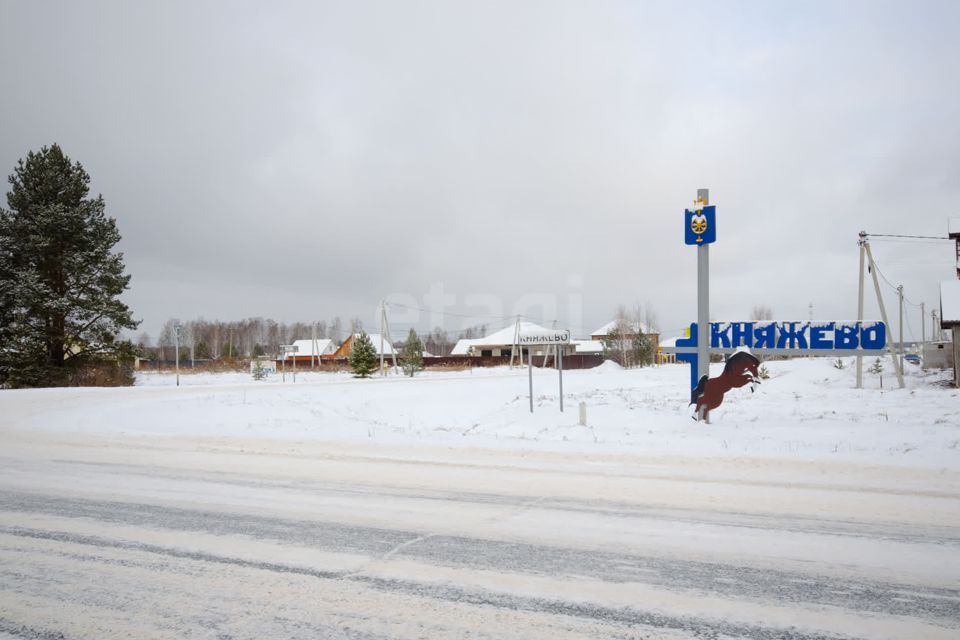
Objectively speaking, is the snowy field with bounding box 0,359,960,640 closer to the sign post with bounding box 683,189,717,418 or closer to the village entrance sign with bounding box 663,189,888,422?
the village entrance sign with bounding box 663,189,888,422

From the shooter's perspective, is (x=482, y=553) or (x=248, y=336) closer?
(x=482, y=553)

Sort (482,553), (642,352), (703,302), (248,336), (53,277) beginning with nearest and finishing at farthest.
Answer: (482,553), (703,302), (53,277), (642,352), (248,336)

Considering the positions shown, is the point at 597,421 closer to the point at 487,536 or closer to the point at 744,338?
the point at 744,338

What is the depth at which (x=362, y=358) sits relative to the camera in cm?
4700

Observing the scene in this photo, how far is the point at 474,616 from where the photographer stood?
3568 millimetres

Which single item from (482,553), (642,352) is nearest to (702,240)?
(482,553)

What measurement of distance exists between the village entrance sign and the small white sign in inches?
116

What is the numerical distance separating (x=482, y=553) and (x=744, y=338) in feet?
44.1

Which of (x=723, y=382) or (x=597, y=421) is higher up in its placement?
(x=723, y=382)

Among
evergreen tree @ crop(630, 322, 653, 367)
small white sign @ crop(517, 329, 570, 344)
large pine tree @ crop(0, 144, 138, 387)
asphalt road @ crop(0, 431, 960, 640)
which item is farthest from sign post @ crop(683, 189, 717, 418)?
evergreen tree @ crop(630, 322, 653, 367)

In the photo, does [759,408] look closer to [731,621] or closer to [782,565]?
[782,565]

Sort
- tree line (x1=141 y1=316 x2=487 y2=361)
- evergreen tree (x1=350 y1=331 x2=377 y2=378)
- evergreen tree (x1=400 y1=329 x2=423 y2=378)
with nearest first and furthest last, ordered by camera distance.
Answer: evergreen tree (x1=350 y1=331 x2=377 y2=378) < evergreen tree (x1=400 y1=329 x2=423 y2=378) < tree line (x1=141 y1=316 x2=487 y2=361)

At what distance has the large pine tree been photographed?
2931 centimetres

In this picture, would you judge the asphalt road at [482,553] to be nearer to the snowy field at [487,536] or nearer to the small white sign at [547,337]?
the snowy field at [487,536]
